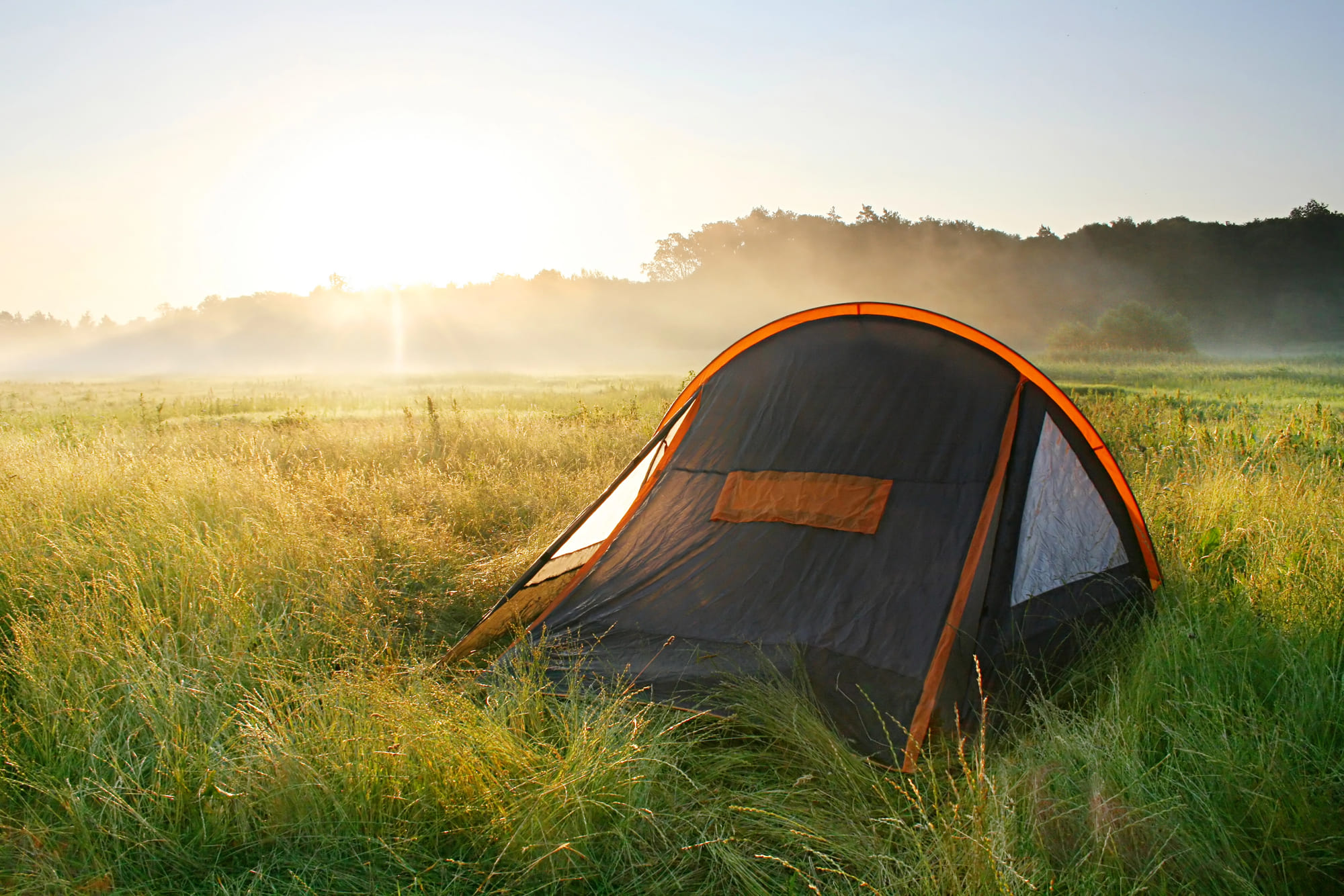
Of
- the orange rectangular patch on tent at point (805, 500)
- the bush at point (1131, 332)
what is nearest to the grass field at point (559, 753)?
the orange rectangular patch on tent at point (805, 500)

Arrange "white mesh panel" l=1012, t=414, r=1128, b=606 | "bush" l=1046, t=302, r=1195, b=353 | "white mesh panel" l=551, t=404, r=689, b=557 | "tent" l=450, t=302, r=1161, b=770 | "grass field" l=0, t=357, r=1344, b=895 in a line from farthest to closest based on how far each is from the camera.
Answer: "bush" l=1046, t=302, r=1195, b=353, "white mesh panel" l=551, t=404, r=689, b=557, "white mesh panel" l=1012, t=414, r=1128, b=606, "tent" l=450, t=302, r=1161, b=770, "grass field" l=0, t=357, r=1344, b=895

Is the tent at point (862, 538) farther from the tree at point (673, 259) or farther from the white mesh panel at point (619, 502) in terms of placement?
the tree at point (673, 259)

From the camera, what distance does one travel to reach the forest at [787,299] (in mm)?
37531

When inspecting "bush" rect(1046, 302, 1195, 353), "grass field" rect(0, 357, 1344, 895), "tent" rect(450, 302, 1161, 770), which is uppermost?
"bush" rect(1046, 302, 1195, 353)

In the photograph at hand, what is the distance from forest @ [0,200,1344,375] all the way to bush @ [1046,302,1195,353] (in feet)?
1.07

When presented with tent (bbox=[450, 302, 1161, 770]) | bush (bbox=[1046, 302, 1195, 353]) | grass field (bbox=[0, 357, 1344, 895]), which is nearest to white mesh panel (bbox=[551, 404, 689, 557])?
tent (bbox=[450, 302, 1161, 770])

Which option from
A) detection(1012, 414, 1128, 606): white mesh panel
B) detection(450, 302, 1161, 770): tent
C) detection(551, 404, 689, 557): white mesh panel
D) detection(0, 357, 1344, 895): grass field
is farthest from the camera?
detection(551, 404, 689, 557): white mesh panel

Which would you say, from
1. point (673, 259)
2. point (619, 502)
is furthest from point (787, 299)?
point (619, 502)

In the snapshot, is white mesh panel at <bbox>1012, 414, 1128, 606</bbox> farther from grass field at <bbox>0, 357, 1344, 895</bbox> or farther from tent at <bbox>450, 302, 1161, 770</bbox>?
grass field at <bbox>0, 357, 1344, 895</bbox>

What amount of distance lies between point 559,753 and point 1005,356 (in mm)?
2616

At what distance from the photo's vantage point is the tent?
2992mm

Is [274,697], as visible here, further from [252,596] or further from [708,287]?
[708,287]

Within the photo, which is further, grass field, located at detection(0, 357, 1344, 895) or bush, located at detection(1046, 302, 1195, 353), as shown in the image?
bush, located at detection(1046, 302, 1195, 353)

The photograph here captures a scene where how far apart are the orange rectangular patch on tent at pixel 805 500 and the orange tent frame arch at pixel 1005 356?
0.77 m
